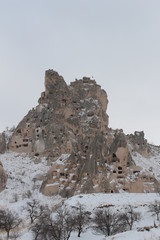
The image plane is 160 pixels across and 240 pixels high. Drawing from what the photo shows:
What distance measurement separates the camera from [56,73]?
9194cm

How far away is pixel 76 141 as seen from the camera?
74875 millimetres

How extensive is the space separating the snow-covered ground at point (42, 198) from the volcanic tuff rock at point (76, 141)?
10.9 ft

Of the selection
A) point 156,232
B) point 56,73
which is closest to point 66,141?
point 56,73

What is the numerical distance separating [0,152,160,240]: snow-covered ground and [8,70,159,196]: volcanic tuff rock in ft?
10.9

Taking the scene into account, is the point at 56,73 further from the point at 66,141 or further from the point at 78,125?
the point at 66,141

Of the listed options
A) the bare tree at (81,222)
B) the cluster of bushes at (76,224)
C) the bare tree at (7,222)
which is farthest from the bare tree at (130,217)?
the bare tree at (7,222)

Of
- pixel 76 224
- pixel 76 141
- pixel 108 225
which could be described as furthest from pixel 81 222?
pixel 76 141

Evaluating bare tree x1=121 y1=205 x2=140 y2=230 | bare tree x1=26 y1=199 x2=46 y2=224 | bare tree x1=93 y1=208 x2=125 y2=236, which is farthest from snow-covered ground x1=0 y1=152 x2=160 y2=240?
bare tree x1=26 y1=199 x2=46 y2=224

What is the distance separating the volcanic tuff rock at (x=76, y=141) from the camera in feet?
168

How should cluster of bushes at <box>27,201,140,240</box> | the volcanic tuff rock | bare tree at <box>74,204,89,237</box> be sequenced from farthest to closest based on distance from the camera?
the volcanic tuff rock
bare tree at <box>74,204,89,237</box>
cluster of bushes at <box>27,201,140,240</box>

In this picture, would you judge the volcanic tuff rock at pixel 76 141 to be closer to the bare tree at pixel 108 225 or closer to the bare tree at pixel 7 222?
the bare tree at pixel 7 222

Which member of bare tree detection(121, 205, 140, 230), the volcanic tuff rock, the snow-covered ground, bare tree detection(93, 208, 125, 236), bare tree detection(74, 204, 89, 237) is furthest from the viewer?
the volcanic tuff rock

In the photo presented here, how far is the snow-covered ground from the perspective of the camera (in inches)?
1160

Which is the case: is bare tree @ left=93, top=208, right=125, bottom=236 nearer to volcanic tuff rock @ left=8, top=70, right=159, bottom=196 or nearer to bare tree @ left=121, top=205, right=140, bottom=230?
bare tree @ left=121, top=205, right=140, bottom=230
